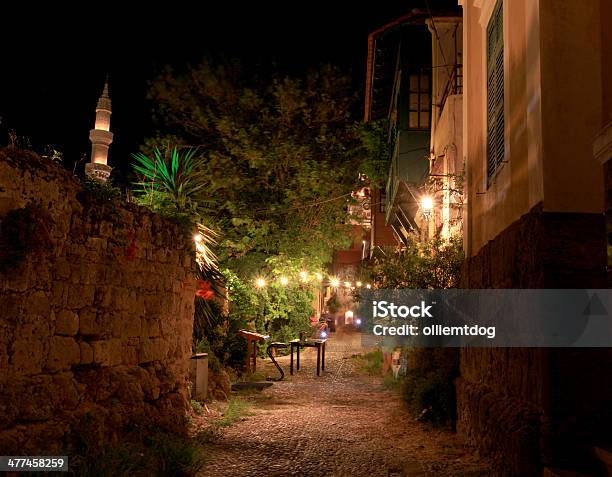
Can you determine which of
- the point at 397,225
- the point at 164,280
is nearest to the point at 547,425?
the point at 164,280

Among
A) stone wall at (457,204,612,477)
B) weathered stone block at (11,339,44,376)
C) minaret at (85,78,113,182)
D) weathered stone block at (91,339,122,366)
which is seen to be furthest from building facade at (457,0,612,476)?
minaret at (85,78,113,182)

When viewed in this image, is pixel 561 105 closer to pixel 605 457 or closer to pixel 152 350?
pixel 605 457

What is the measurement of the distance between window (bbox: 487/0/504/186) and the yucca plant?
482 cm

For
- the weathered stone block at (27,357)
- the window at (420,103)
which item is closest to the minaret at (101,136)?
the weathered stone block at (27,357)

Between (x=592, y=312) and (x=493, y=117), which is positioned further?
(x=493, y=117)

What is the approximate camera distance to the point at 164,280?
24.1ft

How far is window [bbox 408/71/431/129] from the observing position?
14.3 meters

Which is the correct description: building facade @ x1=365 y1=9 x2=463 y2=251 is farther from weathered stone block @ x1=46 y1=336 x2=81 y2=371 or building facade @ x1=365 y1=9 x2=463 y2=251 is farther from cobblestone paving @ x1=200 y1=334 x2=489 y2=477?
weathered stone block @ x1=46 y1=336 x2=81 y2=371

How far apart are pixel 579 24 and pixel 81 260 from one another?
17.4ft

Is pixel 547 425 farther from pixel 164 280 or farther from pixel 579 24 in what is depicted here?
pixel 164 280

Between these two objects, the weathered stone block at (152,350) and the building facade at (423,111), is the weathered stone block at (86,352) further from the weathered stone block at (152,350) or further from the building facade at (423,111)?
the building facade at (423,111)

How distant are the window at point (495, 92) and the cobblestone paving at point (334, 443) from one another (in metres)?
3.54

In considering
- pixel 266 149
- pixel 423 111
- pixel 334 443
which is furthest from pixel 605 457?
pixel 266 149

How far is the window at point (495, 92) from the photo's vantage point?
6727 millimetres
